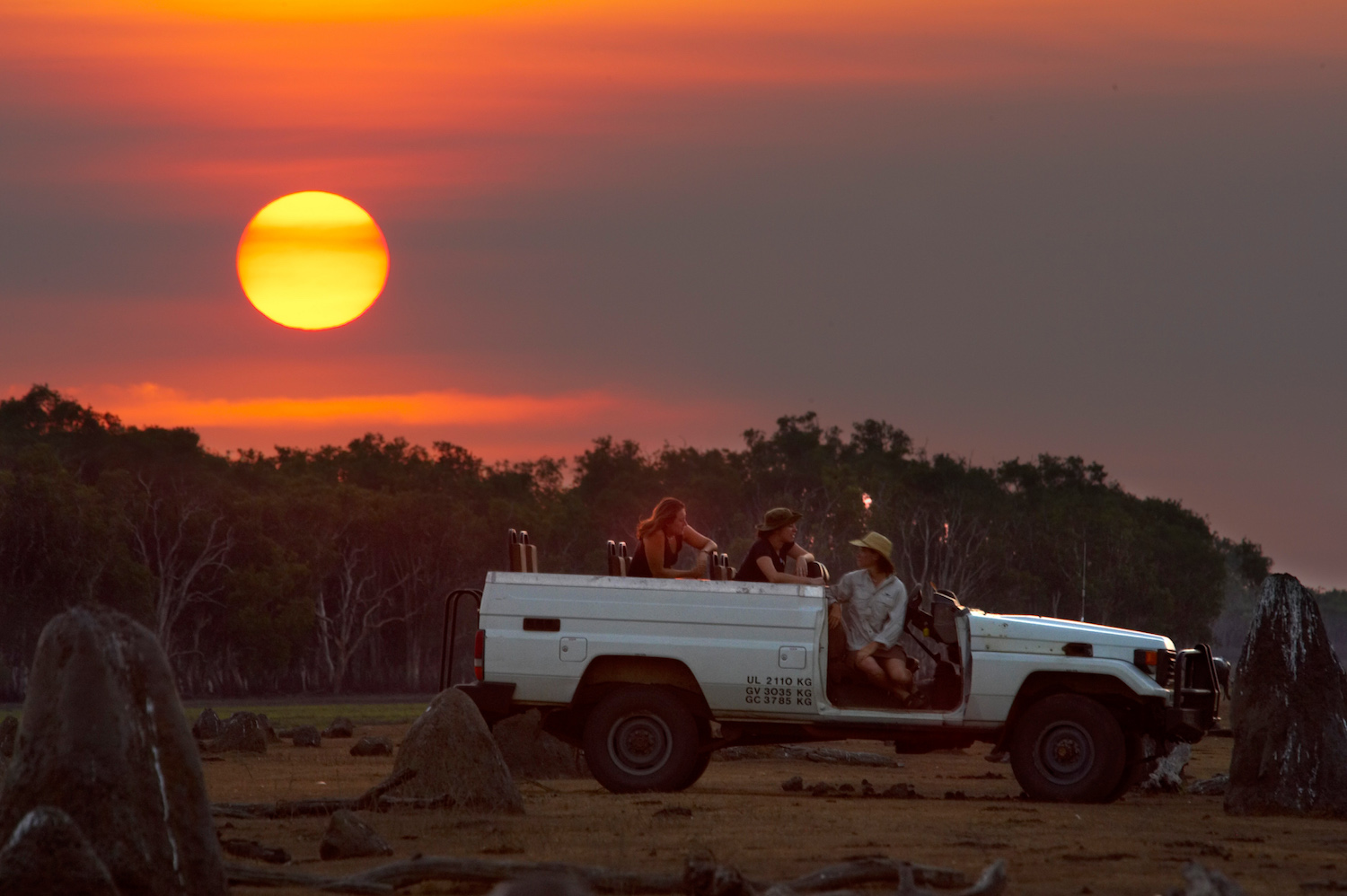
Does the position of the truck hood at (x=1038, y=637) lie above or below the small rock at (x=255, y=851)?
above

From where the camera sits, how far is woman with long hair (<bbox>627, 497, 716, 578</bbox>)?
644 inches

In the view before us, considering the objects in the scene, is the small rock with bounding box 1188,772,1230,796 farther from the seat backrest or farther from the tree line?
the tree line

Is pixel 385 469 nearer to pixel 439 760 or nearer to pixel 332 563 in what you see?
pixel 332 563

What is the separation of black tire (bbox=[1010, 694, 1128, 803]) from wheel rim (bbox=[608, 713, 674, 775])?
2943 millimetres

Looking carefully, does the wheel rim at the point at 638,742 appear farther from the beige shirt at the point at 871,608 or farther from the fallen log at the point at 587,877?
the fallen log at the point at 587,877

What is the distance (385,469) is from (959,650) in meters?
83.5

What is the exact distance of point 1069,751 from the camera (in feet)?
52.3

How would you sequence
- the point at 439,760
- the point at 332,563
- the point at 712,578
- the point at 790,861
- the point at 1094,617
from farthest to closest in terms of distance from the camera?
the point at 1094,617
the point at 332,563
the point at 712,578
the point at 439,760
the point at 790,861

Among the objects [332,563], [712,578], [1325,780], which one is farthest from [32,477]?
[1325,780]

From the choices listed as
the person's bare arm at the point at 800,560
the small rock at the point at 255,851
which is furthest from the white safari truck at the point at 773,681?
the small rock at the point at 255,851

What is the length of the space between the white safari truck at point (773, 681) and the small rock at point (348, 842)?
4.25 meters

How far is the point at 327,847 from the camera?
1144cm

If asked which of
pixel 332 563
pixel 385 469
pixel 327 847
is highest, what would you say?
pixel 385 469

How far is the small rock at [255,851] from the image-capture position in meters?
11.2
